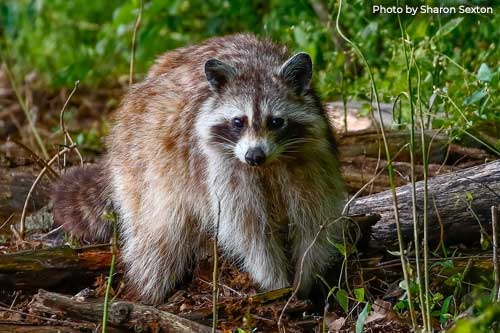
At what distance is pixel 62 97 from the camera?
11.8m

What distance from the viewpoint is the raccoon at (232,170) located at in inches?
219

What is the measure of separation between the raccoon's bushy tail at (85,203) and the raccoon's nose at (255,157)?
1.40 metres

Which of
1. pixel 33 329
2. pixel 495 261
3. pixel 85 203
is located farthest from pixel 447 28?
pixel 33 329

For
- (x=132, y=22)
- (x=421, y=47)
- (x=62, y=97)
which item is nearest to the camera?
(x=421, y=47)

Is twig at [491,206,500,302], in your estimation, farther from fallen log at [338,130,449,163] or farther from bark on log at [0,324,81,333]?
fallen log at [338,130,449,163]

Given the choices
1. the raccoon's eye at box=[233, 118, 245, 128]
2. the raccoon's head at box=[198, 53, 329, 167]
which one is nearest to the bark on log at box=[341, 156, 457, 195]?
the raccoon's head at box=[198, 53, 329, 167]

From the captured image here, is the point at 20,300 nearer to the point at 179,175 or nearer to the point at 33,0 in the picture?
the point at 179,175

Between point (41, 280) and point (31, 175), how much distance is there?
1.73m

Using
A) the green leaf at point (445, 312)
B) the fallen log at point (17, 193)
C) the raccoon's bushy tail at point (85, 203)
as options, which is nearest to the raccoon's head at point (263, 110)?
the raccoon's bushy tail at point (85, 203)

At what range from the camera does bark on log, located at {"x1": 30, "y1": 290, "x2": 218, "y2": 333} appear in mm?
4961

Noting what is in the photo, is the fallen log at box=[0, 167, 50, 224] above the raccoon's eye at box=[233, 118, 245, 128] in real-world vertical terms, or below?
below

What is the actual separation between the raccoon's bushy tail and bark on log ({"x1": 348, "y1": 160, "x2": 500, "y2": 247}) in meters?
1.76

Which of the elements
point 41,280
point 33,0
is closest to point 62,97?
point 33,0

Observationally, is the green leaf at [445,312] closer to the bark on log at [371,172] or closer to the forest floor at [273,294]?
the forest floor at [273,294]
